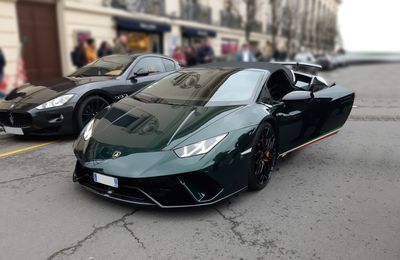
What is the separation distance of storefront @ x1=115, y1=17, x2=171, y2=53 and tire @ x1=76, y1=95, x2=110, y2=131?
1125 cm

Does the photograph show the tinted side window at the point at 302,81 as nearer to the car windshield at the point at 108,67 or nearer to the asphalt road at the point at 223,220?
the asphalt road at the point at 223,220

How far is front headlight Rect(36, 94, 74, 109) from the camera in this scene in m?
5.37

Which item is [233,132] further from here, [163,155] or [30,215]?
[30,215]

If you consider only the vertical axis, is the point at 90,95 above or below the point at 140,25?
below

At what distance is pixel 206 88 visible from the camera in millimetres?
4047

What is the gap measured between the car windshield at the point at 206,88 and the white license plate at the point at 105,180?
1.14 m

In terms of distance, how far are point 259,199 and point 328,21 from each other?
71101 mm

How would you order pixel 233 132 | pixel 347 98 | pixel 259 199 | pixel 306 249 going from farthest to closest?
1. pixel 347 98
2. pixel 259 199
3. pixel 233 132
4. pixel 306 249

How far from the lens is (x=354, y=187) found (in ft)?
13.0

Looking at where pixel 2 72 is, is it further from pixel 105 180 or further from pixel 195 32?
pixel 195 32

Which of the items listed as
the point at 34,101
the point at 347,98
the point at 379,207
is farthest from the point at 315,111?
the point at 34,101

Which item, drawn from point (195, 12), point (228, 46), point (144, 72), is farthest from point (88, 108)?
point (228, 46)

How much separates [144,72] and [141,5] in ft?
41.0

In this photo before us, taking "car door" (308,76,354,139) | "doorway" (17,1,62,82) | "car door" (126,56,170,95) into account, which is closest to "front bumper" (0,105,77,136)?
"car door" (126,56,170,95)
